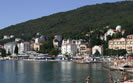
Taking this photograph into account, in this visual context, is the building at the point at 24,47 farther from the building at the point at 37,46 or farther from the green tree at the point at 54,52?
the green tree at the point at 54,52

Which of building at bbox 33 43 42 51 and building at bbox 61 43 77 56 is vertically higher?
building at bbox 33 43 42 51

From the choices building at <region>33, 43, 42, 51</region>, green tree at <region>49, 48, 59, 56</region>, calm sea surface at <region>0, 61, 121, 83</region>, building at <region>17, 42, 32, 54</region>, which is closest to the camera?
Result: calm sea surface at <region>0, 61, 121, 83</region>

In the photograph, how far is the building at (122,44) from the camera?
107 m

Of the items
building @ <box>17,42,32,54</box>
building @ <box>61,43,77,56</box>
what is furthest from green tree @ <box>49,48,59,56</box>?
building @ <box>17,42,32,54</box>

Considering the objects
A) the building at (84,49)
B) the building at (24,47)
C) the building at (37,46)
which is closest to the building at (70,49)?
the building at (84,49)

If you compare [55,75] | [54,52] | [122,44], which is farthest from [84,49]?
[55,75]

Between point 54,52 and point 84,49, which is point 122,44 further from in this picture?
point 54,52

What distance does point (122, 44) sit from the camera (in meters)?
109

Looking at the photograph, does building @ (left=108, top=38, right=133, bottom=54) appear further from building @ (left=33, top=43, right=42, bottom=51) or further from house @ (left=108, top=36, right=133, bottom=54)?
building @ (left=33, top=43, right=42, bottom=51)

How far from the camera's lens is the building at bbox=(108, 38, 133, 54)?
10712 cm

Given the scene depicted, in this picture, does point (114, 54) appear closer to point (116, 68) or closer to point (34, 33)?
point (116, 68)

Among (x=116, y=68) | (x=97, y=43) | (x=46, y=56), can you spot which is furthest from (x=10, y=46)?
(x=116, y=68)

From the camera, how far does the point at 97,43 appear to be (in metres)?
119

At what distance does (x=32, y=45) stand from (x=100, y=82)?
11530cm
